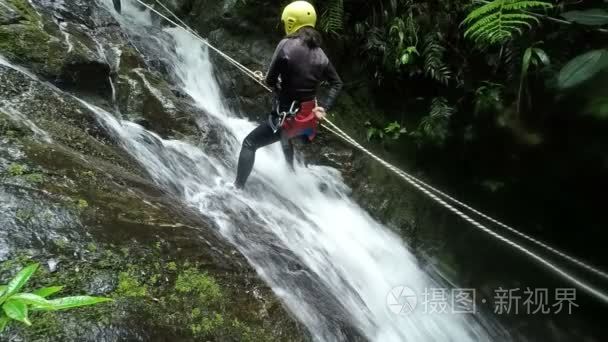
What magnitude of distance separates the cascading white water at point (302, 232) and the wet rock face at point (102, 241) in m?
0.43

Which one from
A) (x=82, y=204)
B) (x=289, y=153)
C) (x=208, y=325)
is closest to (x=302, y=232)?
(x=289, y=153)

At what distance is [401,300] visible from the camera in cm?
467

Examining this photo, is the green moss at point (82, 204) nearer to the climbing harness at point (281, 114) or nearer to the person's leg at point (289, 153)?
the climbing harness at point (281, 114)

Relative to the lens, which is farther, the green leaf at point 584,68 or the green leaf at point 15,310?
the green leaf at point 584,68

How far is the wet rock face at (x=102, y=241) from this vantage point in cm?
193

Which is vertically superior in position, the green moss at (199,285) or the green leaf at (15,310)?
the green leaf at (15,310)

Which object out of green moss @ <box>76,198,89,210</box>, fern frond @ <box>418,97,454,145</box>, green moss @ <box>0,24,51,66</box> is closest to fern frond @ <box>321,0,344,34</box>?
fern frond @ <box>418,97,454,145</box>

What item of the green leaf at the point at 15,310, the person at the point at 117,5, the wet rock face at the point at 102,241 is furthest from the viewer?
the person at the point at 117,5

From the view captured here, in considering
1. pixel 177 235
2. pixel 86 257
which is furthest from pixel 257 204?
pixel 86 257

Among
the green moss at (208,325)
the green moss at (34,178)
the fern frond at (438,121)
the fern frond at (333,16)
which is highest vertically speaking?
the fern frond at (333,16)

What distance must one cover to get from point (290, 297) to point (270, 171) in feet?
9.25

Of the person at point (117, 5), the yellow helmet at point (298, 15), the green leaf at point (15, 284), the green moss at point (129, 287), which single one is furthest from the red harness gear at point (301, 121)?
the person at point (117, 5)

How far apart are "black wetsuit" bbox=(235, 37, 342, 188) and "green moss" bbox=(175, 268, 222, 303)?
6.81ft

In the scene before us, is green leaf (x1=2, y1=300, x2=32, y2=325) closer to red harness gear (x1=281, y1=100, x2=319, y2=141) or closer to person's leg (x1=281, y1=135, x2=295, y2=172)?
red harness gear (x1=281, y1=100, x2=319, y2=141)
